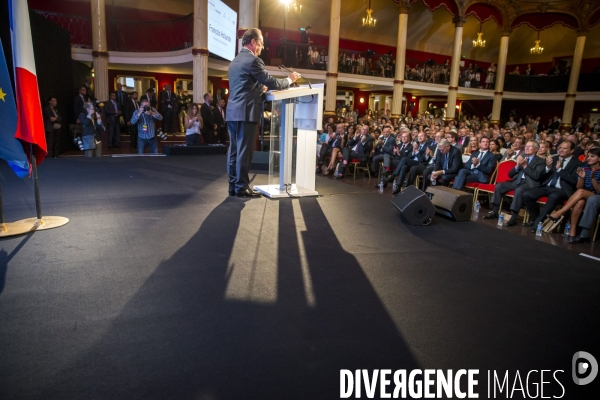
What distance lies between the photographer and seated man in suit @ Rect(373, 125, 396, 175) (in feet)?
23.7

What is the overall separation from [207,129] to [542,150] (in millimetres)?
7347

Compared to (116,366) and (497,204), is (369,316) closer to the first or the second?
(116,366)

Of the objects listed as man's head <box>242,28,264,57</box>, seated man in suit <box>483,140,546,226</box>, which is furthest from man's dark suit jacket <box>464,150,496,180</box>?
man's head <box>242,28,264,57</box>

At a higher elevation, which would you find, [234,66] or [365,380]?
[234,66]

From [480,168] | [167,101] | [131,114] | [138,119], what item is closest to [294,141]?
[480,168]

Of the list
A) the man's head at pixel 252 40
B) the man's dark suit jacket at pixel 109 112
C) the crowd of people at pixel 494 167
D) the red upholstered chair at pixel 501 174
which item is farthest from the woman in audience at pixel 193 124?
the red upholstered chair at pixel 501 174

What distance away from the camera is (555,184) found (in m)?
4.72

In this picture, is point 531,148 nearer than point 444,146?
Yes

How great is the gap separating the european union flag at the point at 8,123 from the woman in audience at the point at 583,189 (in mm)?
5111

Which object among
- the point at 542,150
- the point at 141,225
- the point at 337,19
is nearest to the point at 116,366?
the point at 141,225

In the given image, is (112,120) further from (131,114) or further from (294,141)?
(294,141)

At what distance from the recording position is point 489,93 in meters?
18.9

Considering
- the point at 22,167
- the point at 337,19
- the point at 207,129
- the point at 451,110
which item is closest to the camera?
the point at 22,167

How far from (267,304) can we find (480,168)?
176 inches
